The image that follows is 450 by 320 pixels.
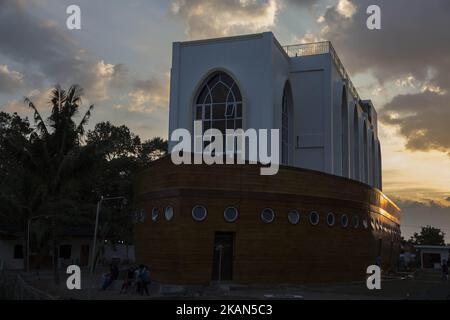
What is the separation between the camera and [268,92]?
100 feet

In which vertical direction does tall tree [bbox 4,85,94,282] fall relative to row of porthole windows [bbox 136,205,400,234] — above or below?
above

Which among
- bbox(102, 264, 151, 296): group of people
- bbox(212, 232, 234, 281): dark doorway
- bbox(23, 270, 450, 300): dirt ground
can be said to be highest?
bbox(212, 232, 234, 281): dark doorway

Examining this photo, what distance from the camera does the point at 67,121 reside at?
27.7 metres

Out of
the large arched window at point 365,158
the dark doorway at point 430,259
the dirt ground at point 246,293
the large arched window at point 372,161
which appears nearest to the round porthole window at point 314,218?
the dirt ground at point 246,293

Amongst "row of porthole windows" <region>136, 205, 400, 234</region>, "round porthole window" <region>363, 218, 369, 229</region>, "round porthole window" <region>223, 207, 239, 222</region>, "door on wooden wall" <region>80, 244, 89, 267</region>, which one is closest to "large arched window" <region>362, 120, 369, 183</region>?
"round porthole window" <region>363, 218, 369, 229</region>

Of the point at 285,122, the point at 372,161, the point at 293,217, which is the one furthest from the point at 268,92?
the point at 372,161

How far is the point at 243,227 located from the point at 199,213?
6.54 feet

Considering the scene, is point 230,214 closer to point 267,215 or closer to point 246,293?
point 267,215

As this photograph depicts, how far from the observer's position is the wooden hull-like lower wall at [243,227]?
71.7 ft

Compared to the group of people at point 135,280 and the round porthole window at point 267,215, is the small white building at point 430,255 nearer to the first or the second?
the round porthole window at point 267,215

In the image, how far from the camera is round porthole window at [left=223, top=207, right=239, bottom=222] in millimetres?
22297

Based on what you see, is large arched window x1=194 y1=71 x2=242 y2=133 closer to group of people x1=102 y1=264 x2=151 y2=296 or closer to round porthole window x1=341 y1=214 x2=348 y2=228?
round porthole window x1=341 y1=214 x2=348 y2=228

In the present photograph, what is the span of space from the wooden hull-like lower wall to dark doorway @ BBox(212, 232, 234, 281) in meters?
0.33
